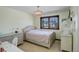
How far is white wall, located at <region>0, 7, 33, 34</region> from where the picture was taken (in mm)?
4215

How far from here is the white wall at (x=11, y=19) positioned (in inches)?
166

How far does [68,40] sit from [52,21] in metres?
3.00

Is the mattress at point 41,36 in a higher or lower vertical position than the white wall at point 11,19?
lower

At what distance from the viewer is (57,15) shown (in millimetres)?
5770

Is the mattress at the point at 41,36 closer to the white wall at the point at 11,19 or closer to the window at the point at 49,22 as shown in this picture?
the white wall at the point at 11,19

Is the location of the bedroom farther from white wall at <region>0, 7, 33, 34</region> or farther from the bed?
the bed

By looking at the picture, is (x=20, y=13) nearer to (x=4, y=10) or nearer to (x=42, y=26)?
(x=4, y=10)

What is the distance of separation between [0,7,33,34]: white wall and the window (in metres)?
1.38

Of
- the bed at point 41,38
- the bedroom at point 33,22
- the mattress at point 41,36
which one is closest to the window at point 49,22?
the bedroom at point 33,22

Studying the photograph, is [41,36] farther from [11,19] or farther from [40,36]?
[11,19]

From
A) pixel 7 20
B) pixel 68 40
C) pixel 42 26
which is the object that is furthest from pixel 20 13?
pixel 68 40

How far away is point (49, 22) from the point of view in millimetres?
6258

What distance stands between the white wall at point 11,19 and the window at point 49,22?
1.38 metres

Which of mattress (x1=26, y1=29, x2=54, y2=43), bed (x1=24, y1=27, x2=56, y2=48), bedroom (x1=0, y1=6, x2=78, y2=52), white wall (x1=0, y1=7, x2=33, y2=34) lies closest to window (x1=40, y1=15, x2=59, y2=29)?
bedroom (x1=0, y1=6, x2=78, y2=52)
